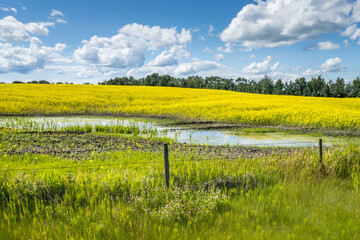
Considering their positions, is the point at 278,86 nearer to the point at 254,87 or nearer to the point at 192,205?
the point at 254,87

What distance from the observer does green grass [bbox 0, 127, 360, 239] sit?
5.04m

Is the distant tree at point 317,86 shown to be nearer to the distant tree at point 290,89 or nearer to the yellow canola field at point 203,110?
the distant tree at point 290,89

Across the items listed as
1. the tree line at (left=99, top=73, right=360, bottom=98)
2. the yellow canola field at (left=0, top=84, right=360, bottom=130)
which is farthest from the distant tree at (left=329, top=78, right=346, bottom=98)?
the yellow canola field at (left=0, top=84, right=360, bottom=130)

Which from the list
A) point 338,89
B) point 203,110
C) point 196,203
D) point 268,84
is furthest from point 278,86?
point 196,203

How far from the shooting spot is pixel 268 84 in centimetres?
10938

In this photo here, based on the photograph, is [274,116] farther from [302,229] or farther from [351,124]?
[302,229]

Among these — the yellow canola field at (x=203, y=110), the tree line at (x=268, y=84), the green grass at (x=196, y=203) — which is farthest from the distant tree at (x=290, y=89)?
the green grass at (x=196, y=203)

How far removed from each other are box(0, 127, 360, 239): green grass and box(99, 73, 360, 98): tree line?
91040 millimetres

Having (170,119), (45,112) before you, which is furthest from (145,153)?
(45,112)

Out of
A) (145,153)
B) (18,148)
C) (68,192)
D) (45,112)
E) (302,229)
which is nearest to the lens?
(302,229)

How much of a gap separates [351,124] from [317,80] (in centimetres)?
8601

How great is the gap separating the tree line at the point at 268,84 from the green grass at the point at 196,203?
91.0 meters

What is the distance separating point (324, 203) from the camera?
626cm

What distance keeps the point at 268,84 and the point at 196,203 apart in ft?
360
